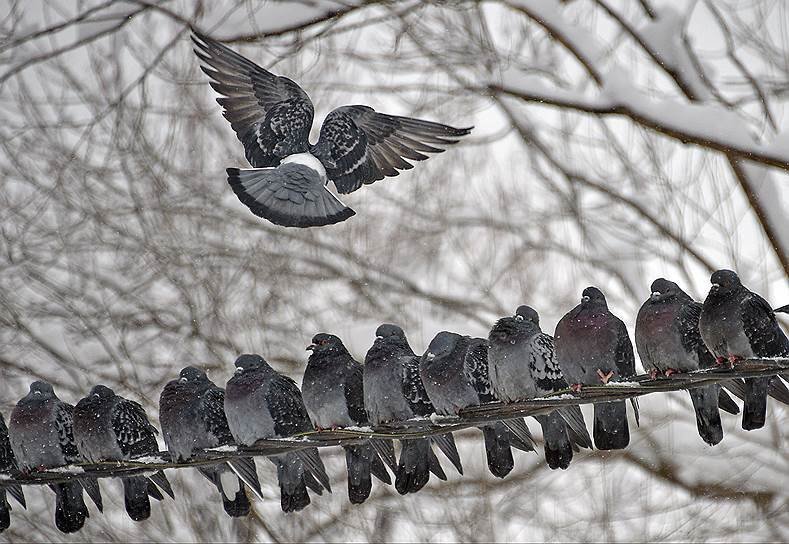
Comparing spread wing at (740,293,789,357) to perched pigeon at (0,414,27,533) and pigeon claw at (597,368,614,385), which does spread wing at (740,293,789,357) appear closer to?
pigeon claw at (597,368,614,385)

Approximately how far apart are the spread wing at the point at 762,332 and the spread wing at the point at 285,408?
7.31ft

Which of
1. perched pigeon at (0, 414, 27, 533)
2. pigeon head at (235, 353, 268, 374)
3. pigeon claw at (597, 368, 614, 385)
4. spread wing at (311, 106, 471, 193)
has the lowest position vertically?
perched pigeon at (0, 414, 27, 533)

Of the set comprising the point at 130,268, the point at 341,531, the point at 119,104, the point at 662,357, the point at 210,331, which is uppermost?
the point at 119,104

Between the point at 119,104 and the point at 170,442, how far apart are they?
4.57 m

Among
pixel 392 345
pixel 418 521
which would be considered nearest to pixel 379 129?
pixel 392 345

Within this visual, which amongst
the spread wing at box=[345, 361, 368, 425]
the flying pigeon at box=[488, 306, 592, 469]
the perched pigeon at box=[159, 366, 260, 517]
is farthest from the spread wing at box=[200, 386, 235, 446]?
the flying pigeon at box=[488, 306, 592, 469]

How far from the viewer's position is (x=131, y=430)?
17.7 ft

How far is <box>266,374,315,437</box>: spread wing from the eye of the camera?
5080 mm

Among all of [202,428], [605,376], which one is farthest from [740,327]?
[202,428]

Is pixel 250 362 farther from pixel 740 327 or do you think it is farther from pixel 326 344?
pixel 740 327

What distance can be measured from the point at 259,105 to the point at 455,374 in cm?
190

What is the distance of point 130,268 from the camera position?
9305 mm

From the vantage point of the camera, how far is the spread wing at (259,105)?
16.4 feet

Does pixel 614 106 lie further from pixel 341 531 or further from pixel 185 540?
pixel 185 540
